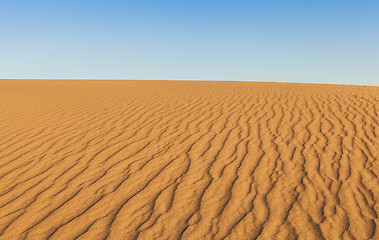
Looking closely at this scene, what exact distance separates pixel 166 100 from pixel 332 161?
241 inches

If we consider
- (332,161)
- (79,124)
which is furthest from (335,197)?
(79,124)

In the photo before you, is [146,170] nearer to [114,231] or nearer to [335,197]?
[114,231]

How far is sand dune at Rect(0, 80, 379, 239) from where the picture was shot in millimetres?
3023

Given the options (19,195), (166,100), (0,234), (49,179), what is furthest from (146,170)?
(166,100)

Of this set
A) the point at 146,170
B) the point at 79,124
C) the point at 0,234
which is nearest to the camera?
the point at 0,234

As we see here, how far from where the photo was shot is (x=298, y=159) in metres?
4.61

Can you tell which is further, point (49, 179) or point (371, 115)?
point (371, 115)

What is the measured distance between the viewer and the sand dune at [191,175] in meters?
3.02

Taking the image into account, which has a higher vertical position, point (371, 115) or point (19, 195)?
point (371, 115)

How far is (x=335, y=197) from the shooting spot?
353 cm

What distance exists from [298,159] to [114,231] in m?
2.93

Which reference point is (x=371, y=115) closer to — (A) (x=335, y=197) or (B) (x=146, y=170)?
(A) (x=335, y=197)

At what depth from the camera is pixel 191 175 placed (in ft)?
13.5

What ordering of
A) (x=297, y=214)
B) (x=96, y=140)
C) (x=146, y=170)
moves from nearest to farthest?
(x=297, y=214)
(x=146, y=170)
(x=96, y=140)
